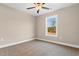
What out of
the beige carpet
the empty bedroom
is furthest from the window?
the beige carpet

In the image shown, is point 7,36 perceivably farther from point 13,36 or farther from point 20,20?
point 20,20

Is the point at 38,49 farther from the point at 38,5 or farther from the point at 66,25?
the point at 38,5

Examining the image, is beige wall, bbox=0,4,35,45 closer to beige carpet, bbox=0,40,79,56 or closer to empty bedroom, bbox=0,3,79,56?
empty bedroom, bbox=0,3,79,56

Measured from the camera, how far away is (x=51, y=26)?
1.89m

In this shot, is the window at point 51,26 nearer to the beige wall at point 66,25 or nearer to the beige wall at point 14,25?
the beige wall at point 66,25

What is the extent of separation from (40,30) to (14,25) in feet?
2.18

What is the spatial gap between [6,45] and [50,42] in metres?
1.08

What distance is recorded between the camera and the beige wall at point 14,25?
1811 millimetres

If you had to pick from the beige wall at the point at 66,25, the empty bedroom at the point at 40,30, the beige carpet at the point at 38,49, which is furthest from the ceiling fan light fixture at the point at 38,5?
the beige carpet at the point at 38,49

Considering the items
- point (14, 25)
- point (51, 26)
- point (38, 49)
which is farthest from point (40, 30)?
point (14, 25)

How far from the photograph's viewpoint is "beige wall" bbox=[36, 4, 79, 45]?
6.50 feet

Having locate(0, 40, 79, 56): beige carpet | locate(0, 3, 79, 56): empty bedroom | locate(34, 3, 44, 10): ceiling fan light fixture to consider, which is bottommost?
locate(0, 40, 79, 56): beige carpet

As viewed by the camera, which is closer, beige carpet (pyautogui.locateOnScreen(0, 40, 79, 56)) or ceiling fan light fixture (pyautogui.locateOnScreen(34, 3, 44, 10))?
ceiling fan light fixture (pyautogui.locateOnScreen(34, 3, 44, 10))

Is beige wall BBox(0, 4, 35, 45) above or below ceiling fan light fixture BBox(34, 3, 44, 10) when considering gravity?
below
